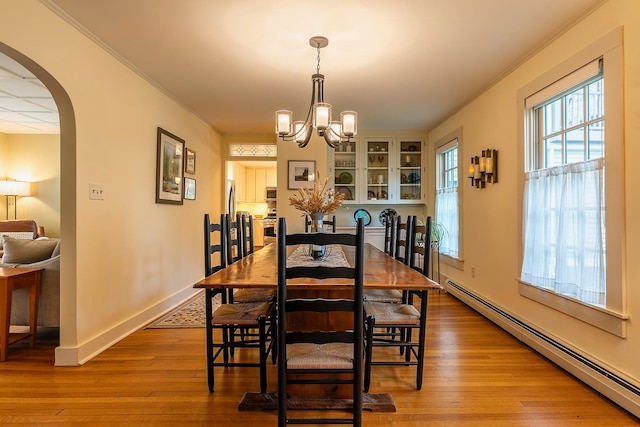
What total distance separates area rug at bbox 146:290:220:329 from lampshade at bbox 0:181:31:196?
3578 mm

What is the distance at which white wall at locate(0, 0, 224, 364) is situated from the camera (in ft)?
7.81

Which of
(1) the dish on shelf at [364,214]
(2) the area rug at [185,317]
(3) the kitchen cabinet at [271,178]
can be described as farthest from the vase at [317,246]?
(3) the kitchen cabinet at [271,178]

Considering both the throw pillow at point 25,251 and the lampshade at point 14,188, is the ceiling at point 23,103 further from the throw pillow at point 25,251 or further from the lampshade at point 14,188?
the throw pillow at point 25,251

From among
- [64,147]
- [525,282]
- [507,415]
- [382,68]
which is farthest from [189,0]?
[525,282]

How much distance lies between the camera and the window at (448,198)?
4695 millimetres

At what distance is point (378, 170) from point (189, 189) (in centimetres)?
294

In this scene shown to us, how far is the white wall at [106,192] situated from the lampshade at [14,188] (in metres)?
3.30

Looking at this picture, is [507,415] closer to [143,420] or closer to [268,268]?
[268,268]

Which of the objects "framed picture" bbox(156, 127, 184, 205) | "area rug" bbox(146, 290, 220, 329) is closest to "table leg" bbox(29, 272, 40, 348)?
"area rug" bbox(146, 290, 220, 329)

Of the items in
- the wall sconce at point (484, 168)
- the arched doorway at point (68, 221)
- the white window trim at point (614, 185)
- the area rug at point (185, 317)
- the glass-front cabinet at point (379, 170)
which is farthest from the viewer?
the glass-front cabinet at point (379, 170)

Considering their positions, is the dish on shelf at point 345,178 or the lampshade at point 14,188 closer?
the lampshade at point 14,188

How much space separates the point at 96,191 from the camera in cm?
273

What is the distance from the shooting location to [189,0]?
219 cm

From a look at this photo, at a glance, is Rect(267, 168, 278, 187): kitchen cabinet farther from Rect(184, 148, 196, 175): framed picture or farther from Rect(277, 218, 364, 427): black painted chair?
Rect(277, 218, 364, 427): black painted chair
